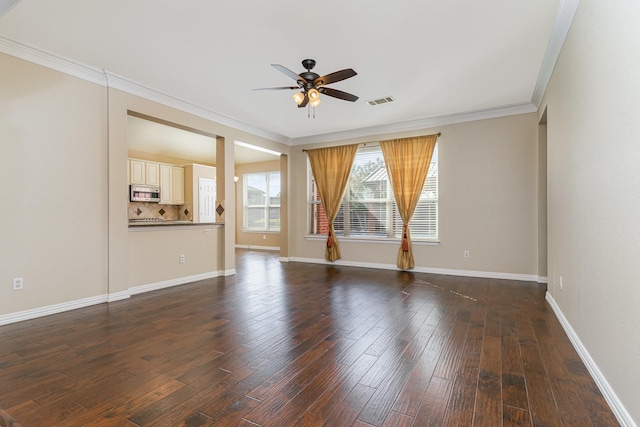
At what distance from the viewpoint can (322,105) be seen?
195 inches

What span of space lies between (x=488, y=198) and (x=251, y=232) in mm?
6864

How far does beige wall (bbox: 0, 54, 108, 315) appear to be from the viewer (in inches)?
125

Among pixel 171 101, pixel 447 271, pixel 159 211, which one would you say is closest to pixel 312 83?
pixel 171 101

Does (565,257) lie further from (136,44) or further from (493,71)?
(136,44)

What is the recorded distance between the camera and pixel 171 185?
8453mm

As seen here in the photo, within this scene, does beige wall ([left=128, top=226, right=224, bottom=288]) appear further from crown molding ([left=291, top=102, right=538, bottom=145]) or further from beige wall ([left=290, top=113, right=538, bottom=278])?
beige wall ([left=290, top=113, right=538, bottom=278])

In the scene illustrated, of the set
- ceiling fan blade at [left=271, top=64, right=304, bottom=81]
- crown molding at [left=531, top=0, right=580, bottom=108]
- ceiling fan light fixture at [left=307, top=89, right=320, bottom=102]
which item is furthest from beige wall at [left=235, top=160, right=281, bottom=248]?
crown molding at [left=531, top=0, right=580, bottom=108]

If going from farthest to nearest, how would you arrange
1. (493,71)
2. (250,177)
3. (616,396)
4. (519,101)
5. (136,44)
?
(250,177) < (519,101) < (493,71) < (136,44) < (616,396)

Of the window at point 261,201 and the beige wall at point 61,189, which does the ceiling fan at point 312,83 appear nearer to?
the beige wall at point 61,189

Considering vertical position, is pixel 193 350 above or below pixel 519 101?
below

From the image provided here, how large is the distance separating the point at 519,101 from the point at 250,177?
741 cm

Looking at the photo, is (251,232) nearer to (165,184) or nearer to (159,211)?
(159,211)

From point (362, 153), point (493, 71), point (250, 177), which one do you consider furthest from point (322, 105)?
point (250, 177)

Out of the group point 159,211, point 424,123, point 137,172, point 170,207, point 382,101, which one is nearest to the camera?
point 382,101
